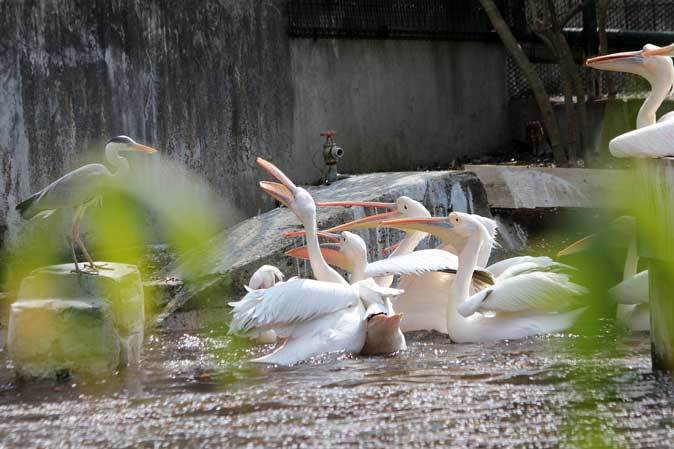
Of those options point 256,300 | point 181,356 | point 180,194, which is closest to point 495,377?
point 256,300

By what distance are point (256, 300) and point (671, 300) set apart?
229 cm

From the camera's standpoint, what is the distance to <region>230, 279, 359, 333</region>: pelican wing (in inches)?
248

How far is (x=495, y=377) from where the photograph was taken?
559cm

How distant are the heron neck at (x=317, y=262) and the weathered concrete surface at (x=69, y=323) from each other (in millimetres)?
1332

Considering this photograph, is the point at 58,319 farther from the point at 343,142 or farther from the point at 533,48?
the point at 533,48

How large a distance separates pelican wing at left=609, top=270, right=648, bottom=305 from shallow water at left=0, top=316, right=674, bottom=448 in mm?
205

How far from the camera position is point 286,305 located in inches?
250

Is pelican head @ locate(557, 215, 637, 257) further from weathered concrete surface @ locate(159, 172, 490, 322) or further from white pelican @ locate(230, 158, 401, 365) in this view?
weathered concrete surface @ locate(159, 172, 490, 322)

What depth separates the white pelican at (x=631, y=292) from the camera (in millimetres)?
6562

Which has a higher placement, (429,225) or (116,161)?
(116,161)

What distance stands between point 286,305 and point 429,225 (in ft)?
4.71

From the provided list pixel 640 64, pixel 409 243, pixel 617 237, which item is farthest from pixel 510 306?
pixel 640 64

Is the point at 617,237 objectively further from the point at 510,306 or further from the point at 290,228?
the point at 290,228

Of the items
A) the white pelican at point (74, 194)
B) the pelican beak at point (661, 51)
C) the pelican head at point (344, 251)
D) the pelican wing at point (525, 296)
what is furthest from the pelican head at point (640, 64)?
the white pelican at point (74, 194)
